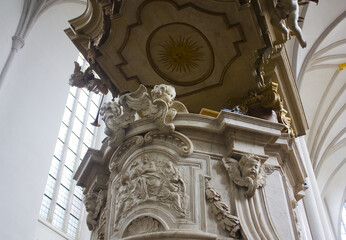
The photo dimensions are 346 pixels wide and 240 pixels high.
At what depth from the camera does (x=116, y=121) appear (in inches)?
158

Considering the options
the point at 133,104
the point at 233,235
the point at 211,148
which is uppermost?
the point at 133,104

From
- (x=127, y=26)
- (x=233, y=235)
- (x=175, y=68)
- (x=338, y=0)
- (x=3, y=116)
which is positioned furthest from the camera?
(x=338, y=0)

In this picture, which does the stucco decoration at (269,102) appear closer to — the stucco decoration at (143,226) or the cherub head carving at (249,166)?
the cherub head carving at (249,166)

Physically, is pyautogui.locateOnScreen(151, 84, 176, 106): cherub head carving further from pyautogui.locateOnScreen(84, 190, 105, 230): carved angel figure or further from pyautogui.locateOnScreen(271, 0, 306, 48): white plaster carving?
pyautogui.locateOnScreen(271, 0, 306, 48): white plaster carving

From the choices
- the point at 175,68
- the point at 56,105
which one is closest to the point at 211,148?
the point at 175,68

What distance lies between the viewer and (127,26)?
527cm

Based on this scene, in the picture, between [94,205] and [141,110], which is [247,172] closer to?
[141,110]

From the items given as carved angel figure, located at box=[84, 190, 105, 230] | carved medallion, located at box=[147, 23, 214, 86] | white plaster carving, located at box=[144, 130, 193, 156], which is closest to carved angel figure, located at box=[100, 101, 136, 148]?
white plaster carving, located at box=[144, 130, 193, 156]

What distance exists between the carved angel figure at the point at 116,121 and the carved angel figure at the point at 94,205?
0.60 metres

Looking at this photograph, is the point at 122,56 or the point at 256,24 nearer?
the point at 256,24

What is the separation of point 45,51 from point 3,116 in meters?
3.26

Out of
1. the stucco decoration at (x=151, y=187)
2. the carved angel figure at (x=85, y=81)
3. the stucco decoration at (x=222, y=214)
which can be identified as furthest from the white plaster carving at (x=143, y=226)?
the carved angel figure at (x=85, y=81)

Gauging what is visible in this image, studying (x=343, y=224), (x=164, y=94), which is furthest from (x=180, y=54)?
(x=343, y=224)

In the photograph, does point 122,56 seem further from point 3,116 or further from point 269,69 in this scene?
point 3,116
